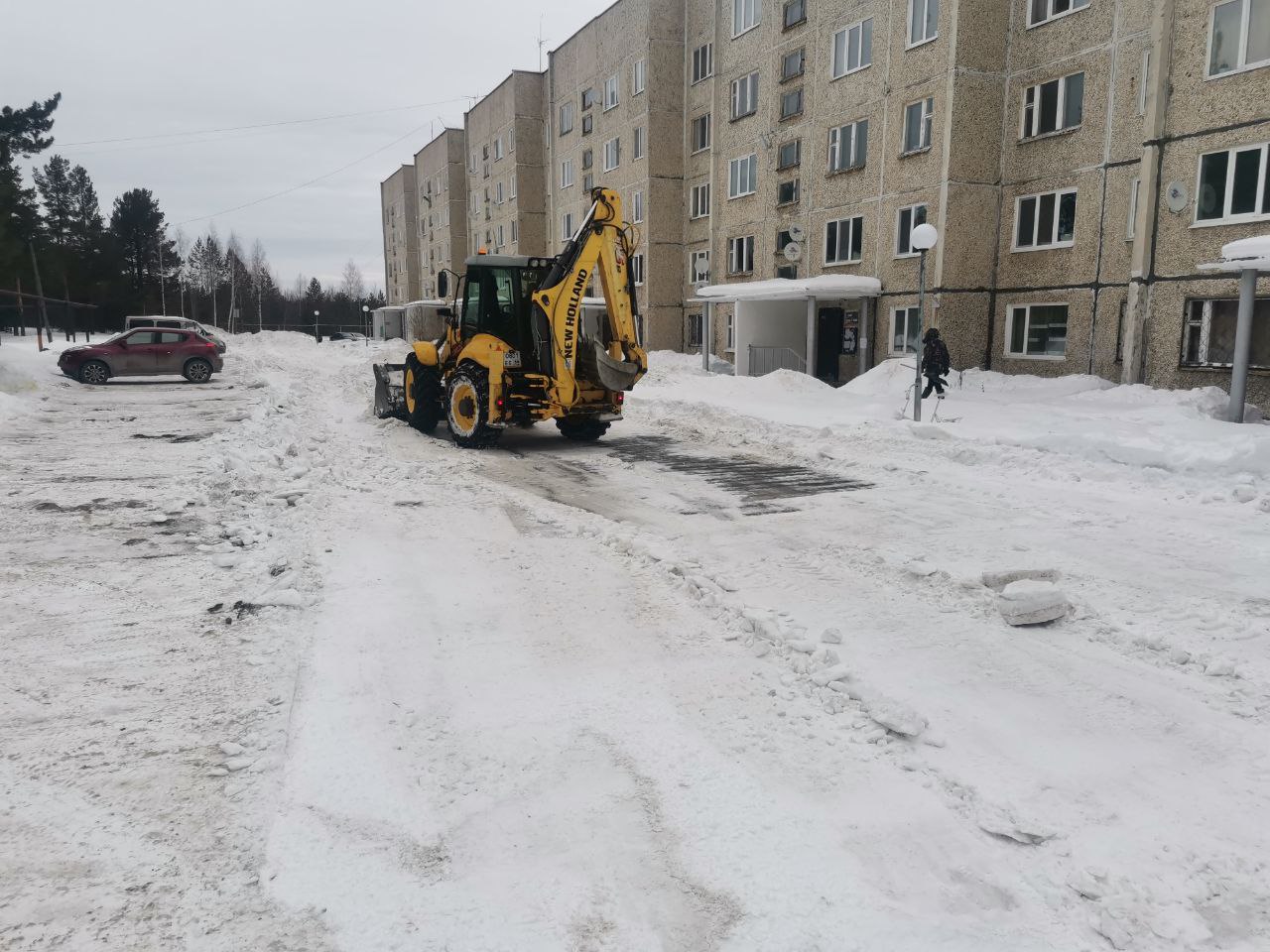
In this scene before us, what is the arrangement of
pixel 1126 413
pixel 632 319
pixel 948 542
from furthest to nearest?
1. pixel 1126 413
2. pixel 632 319
3. pixel 948 542

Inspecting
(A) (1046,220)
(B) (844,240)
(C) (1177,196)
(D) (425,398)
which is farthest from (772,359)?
(D) (425,398)

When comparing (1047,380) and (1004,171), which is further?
(1004,171)

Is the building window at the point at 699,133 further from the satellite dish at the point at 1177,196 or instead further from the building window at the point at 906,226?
the satellite dish at the point at 1177,196

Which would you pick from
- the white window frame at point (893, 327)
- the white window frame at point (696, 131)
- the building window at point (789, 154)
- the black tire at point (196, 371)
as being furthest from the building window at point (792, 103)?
the black tire at point (196, 371)

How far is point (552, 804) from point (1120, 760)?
8.42 ft

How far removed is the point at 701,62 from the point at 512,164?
21323 mm

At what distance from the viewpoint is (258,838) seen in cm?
311

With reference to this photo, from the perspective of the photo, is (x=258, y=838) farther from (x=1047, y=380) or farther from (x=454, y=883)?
(x=1047, y=380)

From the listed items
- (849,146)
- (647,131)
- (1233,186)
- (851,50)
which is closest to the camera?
(1233,186)

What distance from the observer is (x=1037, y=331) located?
21078 millimetres

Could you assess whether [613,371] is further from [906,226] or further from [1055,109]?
[1055,109]

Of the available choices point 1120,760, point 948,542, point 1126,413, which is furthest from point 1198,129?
point 1120,760

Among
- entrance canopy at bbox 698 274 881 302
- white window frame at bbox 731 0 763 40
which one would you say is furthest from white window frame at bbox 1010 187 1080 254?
white window frame at bbox 731 0 763 40

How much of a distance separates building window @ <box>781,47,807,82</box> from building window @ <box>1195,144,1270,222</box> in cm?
1406
